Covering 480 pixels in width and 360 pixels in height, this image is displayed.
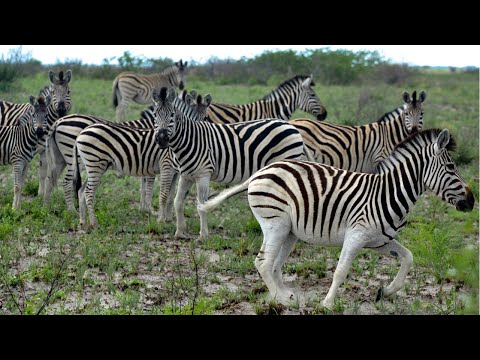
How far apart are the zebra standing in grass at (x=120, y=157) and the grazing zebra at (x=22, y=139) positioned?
88 centimetres

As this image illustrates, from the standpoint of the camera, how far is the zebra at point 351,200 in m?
5.50

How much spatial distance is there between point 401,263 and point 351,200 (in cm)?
76

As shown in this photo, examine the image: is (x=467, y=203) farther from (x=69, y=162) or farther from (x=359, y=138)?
(x=69, y=162)

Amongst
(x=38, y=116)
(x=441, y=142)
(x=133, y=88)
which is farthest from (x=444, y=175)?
(x=133, y=88)

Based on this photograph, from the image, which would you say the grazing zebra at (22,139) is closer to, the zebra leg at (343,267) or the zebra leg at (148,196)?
the zebra leg at (148,196)

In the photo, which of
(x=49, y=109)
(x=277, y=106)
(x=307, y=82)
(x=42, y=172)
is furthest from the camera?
(x=307, y=82)

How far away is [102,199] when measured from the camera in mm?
9336

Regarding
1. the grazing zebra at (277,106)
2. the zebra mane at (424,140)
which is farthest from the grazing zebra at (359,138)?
the zebra mane at (424,140)

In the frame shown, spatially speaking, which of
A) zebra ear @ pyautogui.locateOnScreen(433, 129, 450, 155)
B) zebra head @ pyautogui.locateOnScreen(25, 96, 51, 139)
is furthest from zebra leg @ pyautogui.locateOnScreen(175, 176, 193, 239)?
zebra ear @ pyautogui.locateOnScreen(433, 129, 450, 155)

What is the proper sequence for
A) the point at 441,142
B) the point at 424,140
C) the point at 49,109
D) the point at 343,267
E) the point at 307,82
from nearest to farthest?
the point at 343,267 < the point at 441,142 < the point at 424,140 < the point at 49,109 < the point at 307,82

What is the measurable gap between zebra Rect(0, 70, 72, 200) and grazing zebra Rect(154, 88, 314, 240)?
7.84ft

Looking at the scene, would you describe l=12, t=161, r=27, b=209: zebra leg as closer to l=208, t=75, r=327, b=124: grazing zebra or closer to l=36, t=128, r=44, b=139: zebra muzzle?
l=36, t=128, r=44, b=139: zebra muzzle

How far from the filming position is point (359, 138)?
9.38 metres
